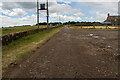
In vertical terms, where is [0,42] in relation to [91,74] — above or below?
above

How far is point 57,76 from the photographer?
3170mm

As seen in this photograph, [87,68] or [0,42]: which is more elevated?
[0,42]

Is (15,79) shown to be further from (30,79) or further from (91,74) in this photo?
(91,74)

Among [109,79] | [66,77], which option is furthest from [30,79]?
[109,79]

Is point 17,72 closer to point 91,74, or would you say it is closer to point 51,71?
point 51,71

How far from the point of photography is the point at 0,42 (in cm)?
716

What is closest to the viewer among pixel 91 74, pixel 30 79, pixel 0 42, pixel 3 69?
pixel 30 79

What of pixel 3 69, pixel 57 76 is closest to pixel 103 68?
pixel 57 76

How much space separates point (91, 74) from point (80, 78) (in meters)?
0.49

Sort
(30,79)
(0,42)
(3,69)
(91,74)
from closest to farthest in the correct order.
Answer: (30,79)
(91,74)
(3,69)
(0,42)

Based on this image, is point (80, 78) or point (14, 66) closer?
point (80, 78)

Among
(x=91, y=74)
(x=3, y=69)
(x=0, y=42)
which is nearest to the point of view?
(x=91, y=74)

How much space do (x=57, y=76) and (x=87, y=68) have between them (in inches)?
51.1

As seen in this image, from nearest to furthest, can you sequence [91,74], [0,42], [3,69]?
[91,74] < [3,69] < [0,42]
